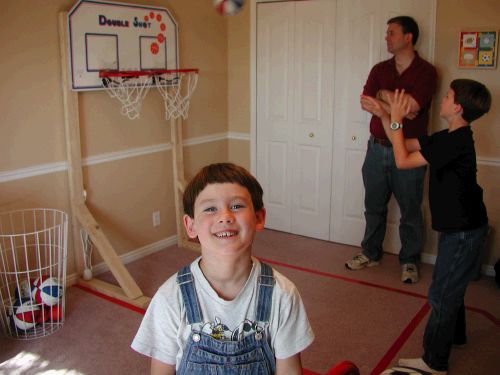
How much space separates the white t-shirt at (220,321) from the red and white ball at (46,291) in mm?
2024

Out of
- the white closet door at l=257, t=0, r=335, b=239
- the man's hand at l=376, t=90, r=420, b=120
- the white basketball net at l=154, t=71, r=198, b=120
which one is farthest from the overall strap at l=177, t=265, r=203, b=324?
the white closet door at l=257, t=0, r=335, b=239

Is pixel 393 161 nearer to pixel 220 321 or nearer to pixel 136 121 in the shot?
pixel 136 121

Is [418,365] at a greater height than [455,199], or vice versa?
[455,199]

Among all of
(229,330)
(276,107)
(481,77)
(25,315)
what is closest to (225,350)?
(229,330)

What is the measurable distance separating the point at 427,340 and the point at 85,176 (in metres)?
2.49

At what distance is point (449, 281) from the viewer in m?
2.65

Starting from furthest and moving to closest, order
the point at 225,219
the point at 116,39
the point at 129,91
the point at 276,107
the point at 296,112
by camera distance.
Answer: the point at 276,107 < the point at 296,112 < the point at 129,91 < the point at 116,39 < the point at 225,219

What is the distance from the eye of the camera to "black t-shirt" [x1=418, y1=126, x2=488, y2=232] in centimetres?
259

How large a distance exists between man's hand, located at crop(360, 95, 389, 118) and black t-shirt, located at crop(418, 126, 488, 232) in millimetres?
1155

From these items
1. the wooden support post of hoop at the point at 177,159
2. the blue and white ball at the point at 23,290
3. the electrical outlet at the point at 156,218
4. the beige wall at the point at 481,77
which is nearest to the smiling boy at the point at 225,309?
the blue and white ball at the point at 23,290

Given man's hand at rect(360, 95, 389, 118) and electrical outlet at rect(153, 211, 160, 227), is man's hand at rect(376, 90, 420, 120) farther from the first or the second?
electrical outlet at rect(153, 211, 160, 227)

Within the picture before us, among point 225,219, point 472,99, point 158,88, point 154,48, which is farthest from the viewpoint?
point 158,88

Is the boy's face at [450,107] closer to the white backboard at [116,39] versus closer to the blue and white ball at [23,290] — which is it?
the white backboard at [116,39]

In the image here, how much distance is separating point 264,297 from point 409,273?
275 centimetres
